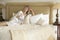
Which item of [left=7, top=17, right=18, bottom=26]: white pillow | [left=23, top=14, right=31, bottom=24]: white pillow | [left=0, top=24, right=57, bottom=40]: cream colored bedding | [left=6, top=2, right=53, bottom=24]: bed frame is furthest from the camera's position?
[left=6, top=2, right=53, bottom=24]: bed frame

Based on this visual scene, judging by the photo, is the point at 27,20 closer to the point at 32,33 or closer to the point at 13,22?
the point at 13,22

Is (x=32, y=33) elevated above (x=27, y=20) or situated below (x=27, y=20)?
below

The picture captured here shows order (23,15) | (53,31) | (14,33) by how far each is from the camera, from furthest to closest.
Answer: (23,15) < (53,31) < (14,33)

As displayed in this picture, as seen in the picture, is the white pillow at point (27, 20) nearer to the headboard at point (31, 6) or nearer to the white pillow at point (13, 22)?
the white pillow at point (13, 22)

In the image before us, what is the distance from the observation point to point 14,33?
304cm

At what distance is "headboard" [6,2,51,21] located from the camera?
5.13 m

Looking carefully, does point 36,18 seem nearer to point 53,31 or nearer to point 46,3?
point 46,3

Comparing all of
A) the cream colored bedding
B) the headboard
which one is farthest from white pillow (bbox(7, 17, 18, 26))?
the cream colored bedding

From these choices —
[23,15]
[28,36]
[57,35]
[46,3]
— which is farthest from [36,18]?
[28,36]

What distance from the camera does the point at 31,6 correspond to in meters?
5.21

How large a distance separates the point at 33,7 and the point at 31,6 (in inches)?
2.9

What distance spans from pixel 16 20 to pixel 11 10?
664 mm

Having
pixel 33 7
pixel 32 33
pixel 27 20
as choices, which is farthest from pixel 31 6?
pixel 32 33

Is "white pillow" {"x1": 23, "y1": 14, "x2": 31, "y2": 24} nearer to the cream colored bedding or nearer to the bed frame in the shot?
the bed frame
